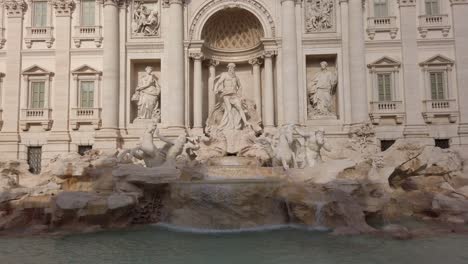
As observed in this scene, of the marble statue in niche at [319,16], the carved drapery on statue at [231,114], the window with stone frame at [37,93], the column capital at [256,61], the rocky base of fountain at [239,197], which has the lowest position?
the rocky base of fountain at [239,197]

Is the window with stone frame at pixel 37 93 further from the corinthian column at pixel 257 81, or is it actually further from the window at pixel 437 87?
the window at pixel 437 87

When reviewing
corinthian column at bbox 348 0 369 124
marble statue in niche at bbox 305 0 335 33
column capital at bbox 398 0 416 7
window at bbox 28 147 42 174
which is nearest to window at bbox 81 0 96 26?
window at bbox 28 147 42 174

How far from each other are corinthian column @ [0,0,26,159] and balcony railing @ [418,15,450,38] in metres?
21.4

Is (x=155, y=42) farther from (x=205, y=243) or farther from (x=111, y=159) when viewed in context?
(x=205, y=243)

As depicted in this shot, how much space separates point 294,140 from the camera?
53.4 ft

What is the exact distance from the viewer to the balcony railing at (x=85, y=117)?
20.4 m

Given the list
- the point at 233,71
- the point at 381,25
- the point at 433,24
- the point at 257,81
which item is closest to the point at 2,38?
the point at 233,71

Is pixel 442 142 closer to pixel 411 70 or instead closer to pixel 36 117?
pixel 411 70

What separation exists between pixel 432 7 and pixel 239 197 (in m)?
16.4

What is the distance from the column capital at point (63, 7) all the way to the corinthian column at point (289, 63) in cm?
1141

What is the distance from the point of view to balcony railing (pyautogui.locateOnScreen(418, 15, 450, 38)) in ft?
67.0

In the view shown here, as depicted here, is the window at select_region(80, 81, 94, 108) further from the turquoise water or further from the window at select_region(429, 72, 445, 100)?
the window at select_region(429, 72, 445, 100)

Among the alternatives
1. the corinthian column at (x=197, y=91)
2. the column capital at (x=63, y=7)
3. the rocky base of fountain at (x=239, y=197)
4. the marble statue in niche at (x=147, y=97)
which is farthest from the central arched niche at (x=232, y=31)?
the rocky base of fountain at (x=239, y=197)

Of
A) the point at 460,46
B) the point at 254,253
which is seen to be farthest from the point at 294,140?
the point at 460,46
